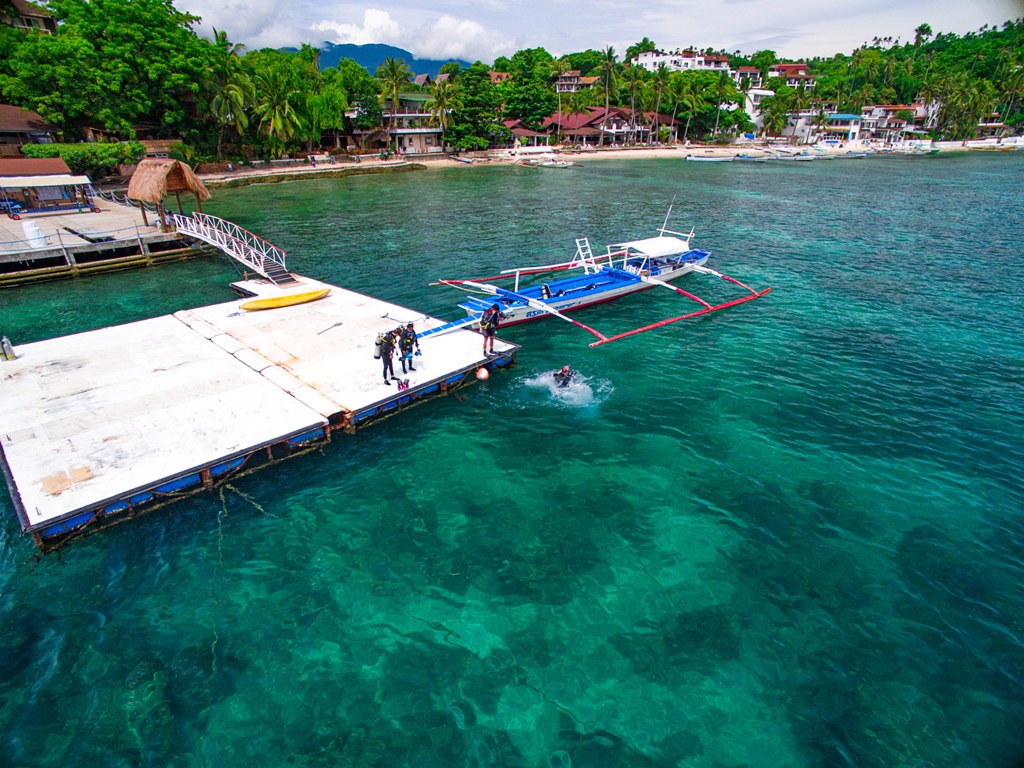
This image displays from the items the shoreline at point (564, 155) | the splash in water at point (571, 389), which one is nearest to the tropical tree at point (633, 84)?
the shoreline at point (564, 155)

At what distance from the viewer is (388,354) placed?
20.9 metres

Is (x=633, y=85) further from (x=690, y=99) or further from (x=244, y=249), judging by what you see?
(x=244, y=249)

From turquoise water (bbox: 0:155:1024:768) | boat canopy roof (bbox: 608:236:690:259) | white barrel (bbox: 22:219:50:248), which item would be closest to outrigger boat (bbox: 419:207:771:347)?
boat canopy roof (bbox: 608:236:690:259)

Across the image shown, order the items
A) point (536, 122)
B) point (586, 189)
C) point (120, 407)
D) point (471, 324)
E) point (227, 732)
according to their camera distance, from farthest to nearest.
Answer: point (536, 122) → point (586, 189) → point (471, 324) → point (120, 407) → point (227, 732)

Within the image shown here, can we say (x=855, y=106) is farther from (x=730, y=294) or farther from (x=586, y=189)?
(x=730, y=294)

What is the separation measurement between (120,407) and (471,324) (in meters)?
15.9

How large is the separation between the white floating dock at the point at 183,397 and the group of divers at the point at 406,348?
49 centimetres

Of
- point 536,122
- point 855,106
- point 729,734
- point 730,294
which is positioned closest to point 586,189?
point 730,294

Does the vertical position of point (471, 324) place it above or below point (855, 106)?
below

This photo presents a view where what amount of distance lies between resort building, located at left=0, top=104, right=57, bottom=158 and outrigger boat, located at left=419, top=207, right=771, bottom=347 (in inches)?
2587

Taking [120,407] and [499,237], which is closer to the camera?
[120,407]

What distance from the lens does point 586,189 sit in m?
85.2

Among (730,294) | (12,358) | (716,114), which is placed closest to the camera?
(12,358)

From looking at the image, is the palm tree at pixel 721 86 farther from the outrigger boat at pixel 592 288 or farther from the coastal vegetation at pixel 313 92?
the outrigger boat at pixel 592 288
